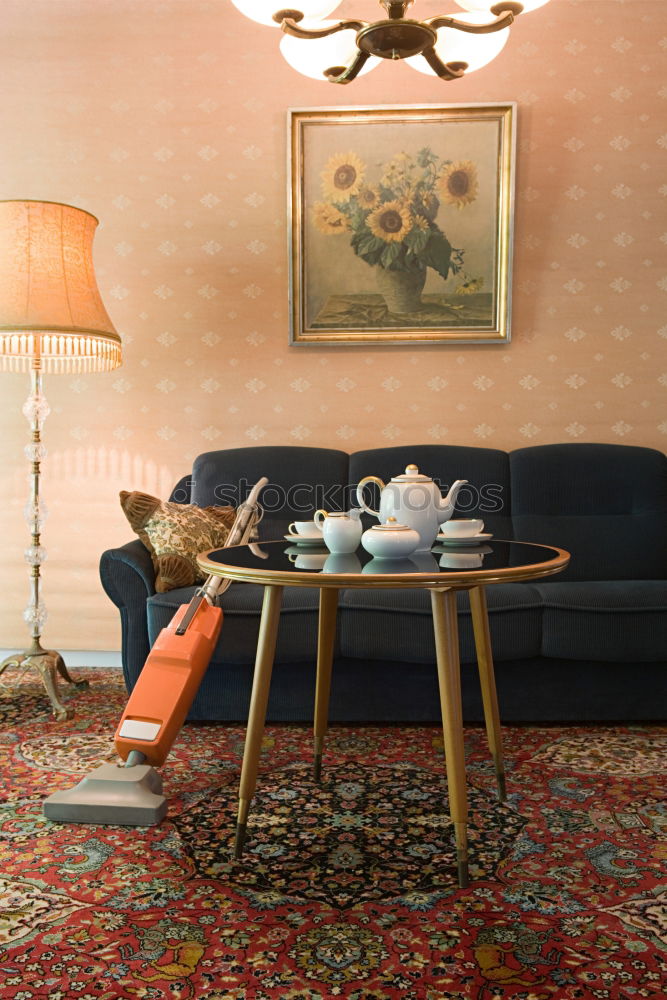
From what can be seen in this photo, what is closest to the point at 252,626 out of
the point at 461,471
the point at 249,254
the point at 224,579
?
the point at 224,579

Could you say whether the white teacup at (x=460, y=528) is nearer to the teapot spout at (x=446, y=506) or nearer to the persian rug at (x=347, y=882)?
the teapot spout at (x=446, y=506)

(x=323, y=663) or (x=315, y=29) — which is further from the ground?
(x=315, y=29)

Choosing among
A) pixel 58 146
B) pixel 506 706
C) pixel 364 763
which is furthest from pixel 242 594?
pixel 58 146

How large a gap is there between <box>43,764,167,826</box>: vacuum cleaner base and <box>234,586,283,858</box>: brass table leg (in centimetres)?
25

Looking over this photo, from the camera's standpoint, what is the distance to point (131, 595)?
2.44 metres

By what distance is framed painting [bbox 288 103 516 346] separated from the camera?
10.4ft

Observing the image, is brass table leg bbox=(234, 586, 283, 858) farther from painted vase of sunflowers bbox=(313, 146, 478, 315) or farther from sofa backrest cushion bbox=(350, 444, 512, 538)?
painted vase of sunflowers bbox=(313, 146, 478, 315)

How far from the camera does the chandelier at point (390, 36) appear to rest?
1.82 meters

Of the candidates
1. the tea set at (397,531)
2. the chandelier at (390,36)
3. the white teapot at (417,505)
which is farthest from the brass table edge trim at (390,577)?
the chandelier at (390,36)

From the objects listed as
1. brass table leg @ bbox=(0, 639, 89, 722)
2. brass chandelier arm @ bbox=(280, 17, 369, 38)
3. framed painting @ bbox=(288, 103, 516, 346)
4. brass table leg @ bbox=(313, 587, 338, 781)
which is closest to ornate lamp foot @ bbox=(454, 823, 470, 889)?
brass table leg @ bbox=(313, 587, 338, 781)

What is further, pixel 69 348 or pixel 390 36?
pixel 69 348

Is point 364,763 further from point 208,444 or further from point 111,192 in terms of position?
point 111,192

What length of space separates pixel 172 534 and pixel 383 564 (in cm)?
116

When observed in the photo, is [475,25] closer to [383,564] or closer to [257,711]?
[383,564]
